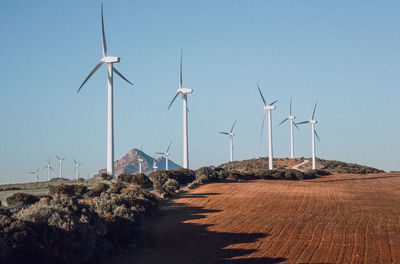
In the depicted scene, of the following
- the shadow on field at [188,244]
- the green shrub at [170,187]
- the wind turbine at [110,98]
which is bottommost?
the shadow on field at [188,244]

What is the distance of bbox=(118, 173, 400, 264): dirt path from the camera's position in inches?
834

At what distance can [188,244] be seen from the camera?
24266 millimetres

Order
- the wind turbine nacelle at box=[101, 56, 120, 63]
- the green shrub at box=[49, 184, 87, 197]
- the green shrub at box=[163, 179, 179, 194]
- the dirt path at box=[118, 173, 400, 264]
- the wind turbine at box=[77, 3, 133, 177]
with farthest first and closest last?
the wind turbine nacelle at box=[101, 56, 120, 63] → the wind turbine at box=[77, 3, 133, 177] → the green shrub at box=[163, 179, 179, 194] → the green shrub at box=[49, 184, 87, 197] → the dirt path at box=[118, 173, 400, 264]

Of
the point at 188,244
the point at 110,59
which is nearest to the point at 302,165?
the point at 110,59

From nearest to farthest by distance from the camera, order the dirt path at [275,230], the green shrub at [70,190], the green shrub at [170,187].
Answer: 1. the dirt path at [275,230]
2. the green shrub at [70,190]
3. the green shrub at [170,187]

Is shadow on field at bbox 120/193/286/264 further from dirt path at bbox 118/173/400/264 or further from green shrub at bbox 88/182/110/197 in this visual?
green shrub at bbox 88/182/110/197

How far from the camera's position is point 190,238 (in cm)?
2575

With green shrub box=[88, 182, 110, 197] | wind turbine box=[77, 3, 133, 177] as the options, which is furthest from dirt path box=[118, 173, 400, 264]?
wind turbine box=[77, 3, 133, 177]

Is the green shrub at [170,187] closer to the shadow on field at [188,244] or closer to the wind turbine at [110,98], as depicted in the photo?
the wind turbine at [110,98]

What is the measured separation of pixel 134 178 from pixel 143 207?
2079cm

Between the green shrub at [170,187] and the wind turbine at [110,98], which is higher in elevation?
the wind turbine at [110,98]

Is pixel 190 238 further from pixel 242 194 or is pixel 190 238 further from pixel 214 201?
pixel 242 194

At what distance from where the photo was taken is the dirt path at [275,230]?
21.2 metres

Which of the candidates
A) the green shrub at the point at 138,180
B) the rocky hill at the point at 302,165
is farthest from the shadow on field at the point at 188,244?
the rocky hill at the point at 302,165
